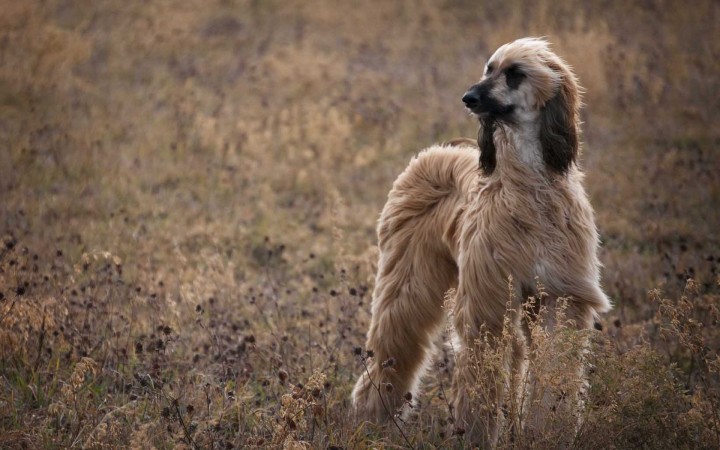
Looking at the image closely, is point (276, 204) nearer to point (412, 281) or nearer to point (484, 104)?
point (412, 281)

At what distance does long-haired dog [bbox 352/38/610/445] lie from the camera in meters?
3.19

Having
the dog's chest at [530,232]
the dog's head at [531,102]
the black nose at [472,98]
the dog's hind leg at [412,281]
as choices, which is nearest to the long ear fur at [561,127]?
the dog's head at [531,102]

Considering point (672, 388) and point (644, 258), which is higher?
point (672, 388)

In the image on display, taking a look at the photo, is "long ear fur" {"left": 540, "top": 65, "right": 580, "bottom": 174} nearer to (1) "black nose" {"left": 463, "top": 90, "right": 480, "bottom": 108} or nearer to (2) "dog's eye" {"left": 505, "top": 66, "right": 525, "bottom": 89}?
(2) "dog's eye" {"left": 505, "top": 66, "right": 525, "bottom": 89}

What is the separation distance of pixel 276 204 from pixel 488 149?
420cm

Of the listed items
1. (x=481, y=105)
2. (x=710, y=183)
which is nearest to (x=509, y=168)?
(x=481, y=105)

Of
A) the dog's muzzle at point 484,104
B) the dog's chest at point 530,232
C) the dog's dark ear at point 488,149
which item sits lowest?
the dog's chest at point 530,232

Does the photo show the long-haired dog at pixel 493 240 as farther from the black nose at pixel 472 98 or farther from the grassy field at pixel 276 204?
the grassy field at pixel 276 204

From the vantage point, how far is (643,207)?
279 inches

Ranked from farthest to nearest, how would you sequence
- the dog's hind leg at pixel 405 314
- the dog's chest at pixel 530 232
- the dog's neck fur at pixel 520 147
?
the dog's hind leg at pixel 405 314 < the dog's neck fur at pixel 520 147 < the dog's chest at pixel 530 232

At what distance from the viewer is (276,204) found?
288 inches

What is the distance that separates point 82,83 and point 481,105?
24.6 ft

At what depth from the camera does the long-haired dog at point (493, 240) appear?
10.5ft

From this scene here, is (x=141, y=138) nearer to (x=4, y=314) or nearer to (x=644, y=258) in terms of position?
(x=4, y=314)
